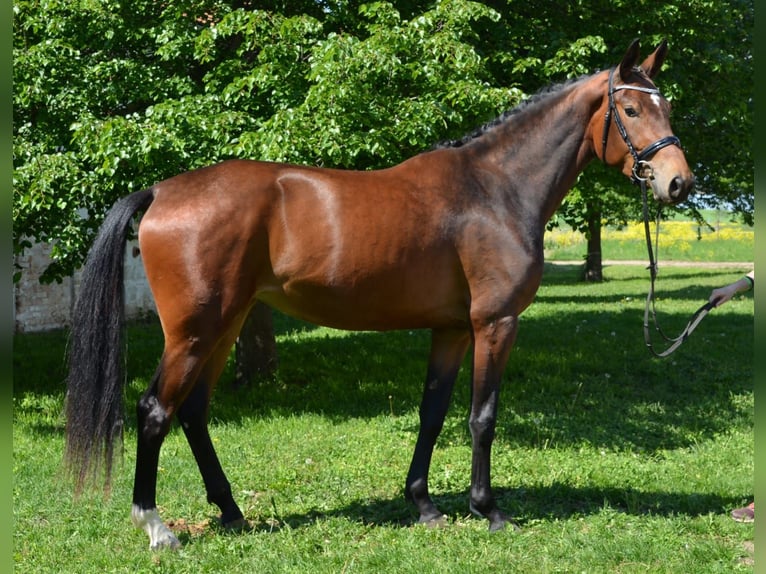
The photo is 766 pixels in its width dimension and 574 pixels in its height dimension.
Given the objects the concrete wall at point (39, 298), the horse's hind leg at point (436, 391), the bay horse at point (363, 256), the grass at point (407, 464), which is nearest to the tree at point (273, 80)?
the bay horse at point (363, 256)

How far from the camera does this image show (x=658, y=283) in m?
23.7

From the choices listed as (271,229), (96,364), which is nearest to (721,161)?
(271,229)

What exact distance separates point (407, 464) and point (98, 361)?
109 inches

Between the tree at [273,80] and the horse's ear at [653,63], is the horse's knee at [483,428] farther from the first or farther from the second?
the tree at [273,80]

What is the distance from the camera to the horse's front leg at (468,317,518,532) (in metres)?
4.64

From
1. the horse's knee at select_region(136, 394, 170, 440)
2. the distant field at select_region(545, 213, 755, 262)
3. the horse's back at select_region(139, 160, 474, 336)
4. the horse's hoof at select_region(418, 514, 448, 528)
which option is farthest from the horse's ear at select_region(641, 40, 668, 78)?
the distant field at select_region(545, 213, 755, 262)

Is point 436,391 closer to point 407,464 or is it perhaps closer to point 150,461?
point 407,464

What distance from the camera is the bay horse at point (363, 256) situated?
4.28 metres

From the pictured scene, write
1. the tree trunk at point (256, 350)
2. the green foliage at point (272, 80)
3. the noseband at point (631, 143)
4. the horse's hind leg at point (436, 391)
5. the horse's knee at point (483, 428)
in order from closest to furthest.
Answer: the noseband at point (631, 143) < the horse's knee at point (483, 428) < the horse's hind leg at point (436, 391) < the green foliage at point (272, 80) < the tree trunk at point (256, 350)

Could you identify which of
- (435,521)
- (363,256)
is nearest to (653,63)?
(363,256)

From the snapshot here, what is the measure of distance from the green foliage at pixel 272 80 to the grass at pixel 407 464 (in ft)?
7.73

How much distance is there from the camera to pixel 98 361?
432 centimetres

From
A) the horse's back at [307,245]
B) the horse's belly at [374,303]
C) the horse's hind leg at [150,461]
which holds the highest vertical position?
the horse's back at [307,245]

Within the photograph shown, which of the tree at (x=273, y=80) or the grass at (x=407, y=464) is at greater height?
the tree at (x=273, y=80)
